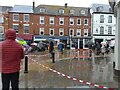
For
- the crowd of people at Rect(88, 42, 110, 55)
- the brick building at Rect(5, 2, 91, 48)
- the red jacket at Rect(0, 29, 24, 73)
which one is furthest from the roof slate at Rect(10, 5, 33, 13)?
the red jacket at Rect(0, 29, 24, 73)

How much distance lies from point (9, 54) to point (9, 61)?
16 cm

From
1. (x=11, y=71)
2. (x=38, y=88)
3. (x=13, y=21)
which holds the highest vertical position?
(x=13, y=21)

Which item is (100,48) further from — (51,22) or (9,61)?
(51,22)

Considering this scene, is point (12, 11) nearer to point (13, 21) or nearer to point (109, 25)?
point (13, 21)

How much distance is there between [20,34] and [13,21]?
3062 mm

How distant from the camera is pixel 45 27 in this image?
61469 millimetres

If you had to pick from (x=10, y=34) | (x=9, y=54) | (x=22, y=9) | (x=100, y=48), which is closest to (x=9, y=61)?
(x=9, y=54)

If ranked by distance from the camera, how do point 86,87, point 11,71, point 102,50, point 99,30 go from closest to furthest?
point 11,71, point 86,87, point 102,50, point 99,30

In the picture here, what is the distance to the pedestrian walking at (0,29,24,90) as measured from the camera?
6.62 meters

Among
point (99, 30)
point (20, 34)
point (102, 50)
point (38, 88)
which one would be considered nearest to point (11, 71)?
point (38, 88)

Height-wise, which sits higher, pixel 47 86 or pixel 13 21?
pixel 13 21

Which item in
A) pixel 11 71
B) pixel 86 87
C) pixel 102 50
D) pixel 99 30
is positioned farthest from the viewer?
pixel 99 30

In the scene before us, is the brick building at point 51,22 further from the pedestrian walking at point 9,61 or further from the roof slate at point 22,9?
the pedestrian walking at point 9,61

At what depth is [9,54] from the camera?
6691mm
